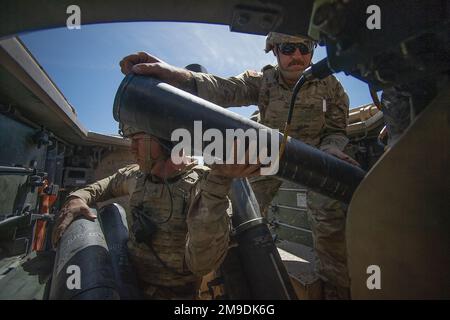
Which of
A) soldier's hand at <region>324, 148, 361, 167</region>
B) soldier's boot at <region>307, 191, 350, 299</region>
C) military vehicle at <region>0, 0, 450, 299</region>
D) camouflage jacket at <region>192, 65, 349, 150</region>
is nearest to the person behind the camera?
military vehicle at <region>0, 0, 450, 299</region>

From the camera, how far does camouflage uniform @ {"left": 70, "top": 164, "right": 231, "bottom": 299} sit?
125 cm

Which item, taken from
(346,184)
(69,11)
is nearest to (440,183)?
(346,184)

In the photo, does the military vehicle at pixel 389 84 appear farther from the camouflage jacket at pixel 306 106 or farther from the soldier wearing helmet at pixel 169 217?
the camouflage jacket at pixel 306 106

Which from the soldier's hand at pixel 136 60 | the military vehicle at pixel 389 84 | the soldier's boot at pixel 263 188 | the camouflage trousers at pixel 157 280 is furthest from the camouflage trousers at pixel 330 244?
the soldier's hand at pixel 136 60

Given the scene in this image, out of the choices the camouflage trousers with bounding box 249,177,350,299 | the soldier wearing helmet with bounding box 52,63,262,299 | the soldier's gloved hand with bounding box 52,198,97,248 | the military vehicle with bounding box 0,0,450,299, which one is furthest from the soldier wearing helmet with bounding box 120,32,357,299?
the soldier's gloved hand with bounding box 52,198,97,248

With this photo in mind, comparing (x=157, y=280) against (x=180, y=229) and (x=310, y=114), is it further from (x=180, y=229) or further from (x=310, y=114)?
(x=310, y=114)

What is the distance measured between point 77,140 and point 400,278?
4.08 meters

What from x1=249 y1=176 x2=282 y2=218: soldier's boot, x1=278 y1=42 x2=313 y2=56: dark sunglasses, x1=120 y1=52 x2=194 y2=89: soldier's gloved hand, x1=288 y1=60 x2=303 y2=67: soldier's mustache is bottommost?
x1=249 y1=176 x2=282 y2=218: soldier's boot

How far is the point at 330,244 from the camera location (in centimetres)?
190

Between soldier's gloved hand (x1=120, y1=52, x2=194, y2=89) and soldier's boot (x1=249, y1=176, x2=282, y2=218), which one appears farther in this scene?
soldier's boot (x1=249, y1=176, x2=282, y2=218)

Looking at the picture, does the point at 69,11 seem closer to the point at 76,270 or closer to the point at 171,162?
the point at 76,270

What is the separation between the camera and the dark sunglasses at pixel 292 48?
1.99m

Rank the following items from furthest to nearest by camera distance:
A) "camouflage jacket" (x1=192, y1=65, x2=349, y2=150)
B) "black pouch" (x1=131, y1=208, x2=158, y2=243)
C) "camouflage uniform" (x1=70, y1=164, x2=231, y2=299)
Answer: "camouflage jacket" (x1=192, y1=65, x2=349, y2=150), "black pouch" (x1=131, y1=208, x2=158, y2=243), "camouflage uniform" (x1=70, y1=164, x2=231, y2=299)

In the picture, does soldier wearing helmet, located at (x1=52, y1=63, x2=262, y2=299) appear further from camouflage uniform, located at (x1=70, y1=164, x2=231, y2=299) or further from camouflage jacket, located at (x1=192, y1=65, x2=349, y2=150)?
camouflage jacket, located at (x1=192, y1=65, x2=349, y2=150)
